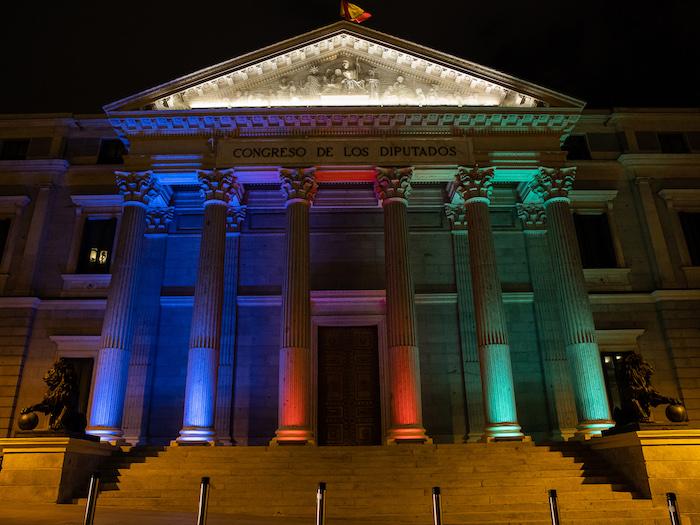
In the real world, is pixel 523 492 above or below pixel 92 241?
below

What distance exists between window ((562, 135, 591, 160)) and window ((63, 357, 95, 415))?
2201 cm

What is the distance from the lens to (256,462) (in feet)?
52.8

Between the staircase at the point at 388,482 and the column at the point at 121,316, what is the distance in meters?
1.89

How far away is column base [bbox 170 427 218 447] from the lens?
17734 millimetres

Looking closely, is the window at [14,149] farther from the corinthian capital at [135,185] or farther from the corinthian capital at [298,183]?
the corinthian capital at [298,183]

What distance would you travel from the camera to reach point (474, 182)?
21.0 m

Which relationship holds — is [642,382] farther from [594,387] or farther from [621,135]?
[621,135]

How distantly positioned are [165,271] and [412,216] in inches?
433

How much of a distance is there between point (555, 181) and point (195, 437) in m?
15.6

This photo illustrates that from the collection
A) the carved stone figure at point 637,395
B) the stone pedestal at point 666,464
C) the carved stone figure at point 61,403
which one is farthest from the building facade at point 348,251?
the stone pedestal at point 666,464

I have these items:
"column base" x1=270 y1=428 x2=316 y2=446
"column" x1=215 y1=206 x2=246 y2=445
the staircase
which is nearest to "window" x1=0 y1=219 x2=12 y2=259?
"column" x1=215 y1=206 x2=246 y2=445

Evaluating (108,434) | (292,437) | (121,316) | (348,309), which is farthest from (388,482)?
(121,316)

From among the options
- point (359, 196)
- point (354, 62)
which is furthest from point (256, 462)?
point (354, 62)

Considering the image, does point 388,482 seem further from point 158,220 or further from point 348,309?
point 158,220
